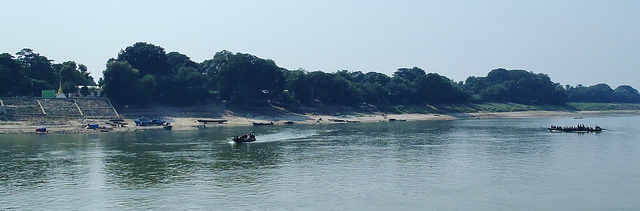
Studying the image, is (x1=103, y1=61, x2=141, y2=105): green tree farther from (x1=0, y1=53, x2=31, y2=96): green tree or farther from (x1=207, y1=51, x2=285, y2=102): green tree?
(x1=207, y1=51, x2=285, y2=102): green tree

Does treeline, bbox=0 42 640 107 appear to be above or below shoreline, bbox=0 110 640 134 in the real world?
above

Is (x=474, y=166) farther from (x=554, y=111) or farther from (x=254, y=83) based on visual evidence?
(x=554, y=111)

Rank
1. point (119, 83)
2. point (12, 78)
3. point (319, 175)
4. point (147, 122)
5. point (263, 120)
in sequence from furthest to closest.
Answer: point (263, 120) < point (119, 83) < point (12, 78) < point (147, 122) < point (319, 175)

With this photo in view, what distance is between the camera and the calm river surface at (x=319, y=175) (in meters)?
35.8

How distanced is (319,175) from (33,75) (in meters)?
99.7

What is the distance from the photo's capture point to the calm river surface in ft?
117

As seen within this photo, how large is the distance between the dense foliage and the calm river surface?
4406 cm

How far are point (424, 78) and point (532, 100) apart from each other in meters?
52.4

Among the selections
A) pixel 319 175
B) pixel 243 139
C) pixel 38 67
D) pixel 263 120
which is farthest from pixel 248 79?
pixel 319 175

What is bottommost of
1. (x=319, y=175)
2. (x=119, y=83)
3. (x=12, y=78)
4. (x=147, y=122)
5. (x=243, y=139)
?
(x=319, y=175)

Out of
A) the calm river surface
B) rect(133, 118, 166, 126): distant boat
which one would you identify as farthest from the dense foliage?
the calm river surface

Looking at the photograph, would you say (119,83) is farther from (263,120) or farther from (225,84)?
(263,120)

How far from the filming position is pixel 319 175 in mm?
45594

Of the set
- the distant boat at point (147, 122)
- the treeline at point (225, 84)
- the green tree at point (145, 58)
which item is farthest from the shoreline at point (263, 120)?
the green tree at point (145, 58)
